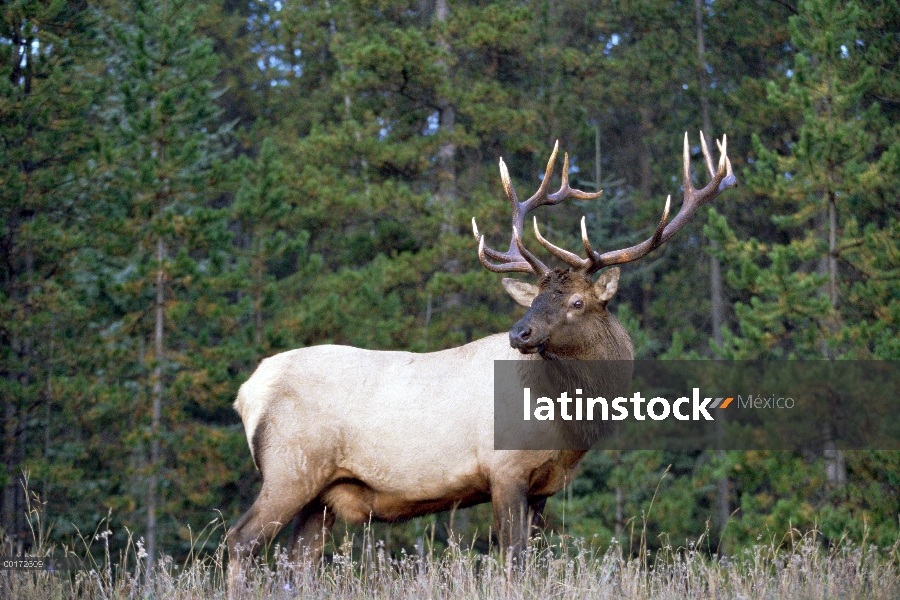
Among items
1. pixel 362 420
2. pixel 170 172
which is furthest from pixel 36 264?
pixel 362 420

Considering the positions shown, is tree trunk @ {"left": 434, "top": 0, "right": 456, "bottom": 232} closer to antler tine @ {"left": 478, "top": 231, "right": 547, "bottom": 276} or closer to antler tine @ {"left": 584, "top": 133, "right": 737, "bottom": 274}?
antler tine @ {"left": 584, "top": 133, "right": 737, "bottom": 274}

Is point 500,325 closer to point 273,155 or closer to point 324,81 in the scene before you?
point 273,155

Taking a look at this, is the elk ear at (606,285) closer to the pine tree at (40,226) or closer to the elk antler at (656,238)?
the elk antler at (656,238)

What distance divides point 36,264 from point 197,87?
10.1 ft

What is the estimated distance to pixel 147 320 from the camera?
13570mm

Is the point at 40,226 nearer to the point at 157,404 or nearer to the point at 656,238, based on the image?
the point at 157,404

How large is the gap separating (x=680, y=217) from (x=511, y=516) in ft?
7.50

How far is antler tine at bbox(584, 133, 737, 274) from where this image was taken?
21.4 ft

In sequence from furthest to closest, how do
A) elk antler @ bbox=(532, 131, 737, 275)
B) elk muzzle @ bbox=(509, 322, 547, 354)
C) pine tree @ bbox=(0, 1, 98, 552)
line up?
pine tree @ bbox=(0, 1, 98, 552) < elk antler @ bbox=(532, 131, 737, 275) < elk muzzle @ bbox=(509, 322, 547, 354)

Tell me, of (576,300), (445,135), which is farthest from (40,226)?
(576,300)

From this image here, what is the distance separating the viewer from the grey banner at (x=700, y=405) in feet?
20.8

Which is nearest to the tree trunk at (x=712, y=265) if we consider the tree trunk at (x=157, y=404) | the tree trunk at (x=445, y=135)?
the tree trunk at (x=445, y=135)

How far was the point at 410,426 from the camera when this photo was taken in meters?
Result: 6.45

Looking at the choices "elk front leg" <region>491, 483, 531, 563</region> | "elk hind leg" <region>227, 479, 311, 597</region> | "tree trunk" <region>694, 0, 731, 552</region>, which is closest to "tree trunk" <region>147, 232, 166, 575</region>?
"elk hind leg" <region>227, 479, 311, 597</region>
